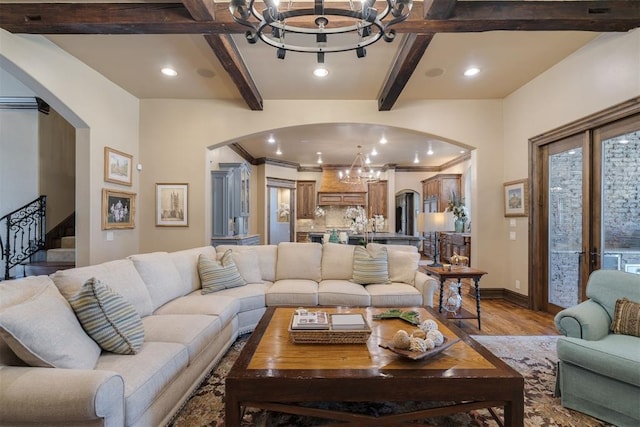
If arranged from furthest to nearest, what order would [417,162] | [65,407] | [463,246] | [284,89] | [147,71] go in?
1. [417,162]
2. [463,246]
3. [284,89]
4. [147,71]
5. [65,407]

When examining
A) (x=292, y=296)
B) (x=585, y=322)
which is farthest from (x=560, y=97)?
(x=292, y=296)

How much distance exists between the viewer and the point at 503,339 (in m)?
3.24

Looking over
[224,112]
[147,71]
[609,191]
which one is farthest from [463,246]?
[147,71]

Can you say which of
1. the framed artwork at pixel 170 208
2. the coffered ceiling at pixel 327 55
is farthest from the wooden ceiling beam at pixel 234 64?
the framed artwork at pixel 170 208

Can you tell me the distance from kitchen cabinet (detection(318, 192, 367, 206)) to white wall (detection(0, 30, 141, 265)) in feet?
18.6

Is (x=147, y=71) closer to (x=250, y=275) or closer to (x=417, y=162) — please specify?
(x=250, y=275)

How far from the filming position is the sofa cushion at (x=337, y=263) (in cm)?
386

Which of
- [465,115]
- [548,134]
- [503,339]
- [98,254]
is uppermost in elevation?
[465,115]

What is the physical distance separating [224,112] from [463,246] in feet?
19.3

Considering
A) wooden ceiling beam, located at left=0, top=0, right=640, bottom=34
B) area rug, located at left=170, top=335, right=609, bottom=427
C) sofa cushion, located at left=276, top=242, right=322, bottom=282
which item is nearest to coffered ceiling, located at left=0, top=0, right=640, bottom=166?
wooden ceiling beam, located at left=0, top=0, right=640, bottom=34

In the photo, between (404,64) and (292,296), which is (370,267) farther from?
(404,64)

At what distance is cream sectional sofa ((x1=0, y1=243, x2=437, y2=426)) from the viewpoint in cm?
132

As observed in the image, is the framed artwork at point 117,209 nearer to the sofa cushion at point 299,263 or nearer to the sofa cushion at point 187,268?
the sofa cushion at point 187,268

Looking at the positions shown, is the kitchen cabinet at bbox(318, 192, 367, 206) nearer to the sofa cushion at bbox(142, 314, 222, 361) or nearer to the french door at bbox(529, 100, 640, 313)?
the french door at bbox(529, 100, 640, 313)
